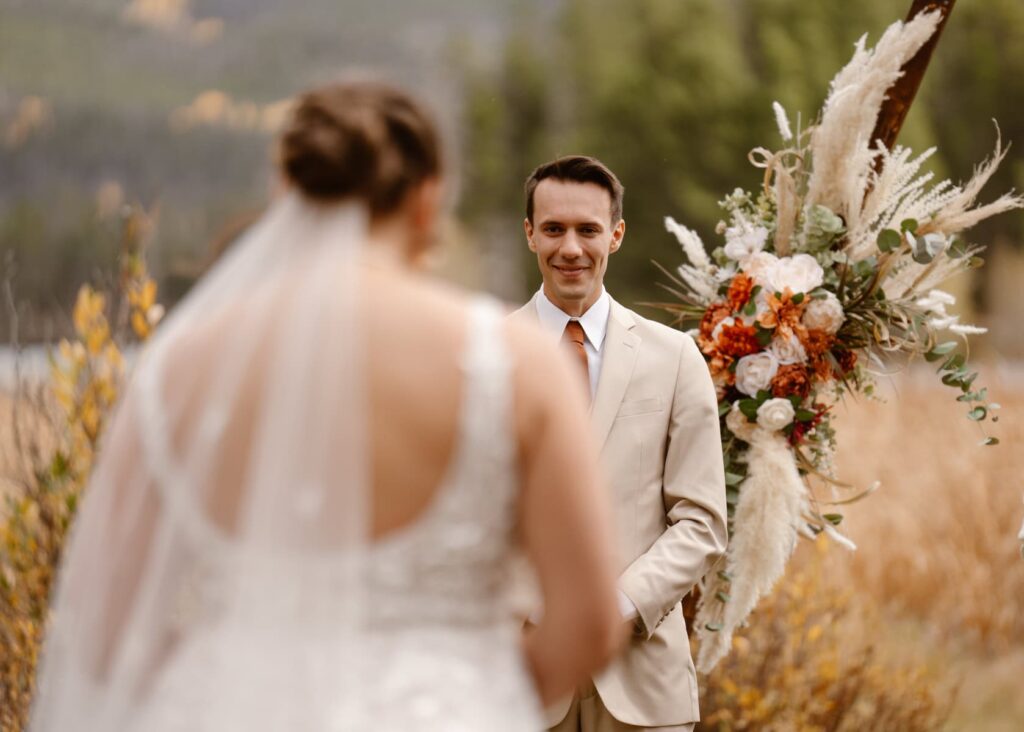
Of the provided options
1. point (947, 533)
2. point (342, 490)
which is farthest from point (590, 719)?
point (947, 533)

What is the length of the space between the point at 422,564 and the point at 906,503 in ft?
20.6

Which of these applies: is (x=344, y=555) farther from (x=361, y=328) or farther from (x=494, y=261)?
(x=494, y=261)

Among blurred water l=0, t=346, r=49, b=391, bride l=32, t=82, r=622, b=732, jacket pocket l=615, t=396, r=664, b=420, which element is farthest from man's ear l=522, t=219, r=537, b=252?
blurred water l=0, t=346, r=49, b=391

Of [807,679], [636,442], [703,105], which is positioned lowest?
[807,679]

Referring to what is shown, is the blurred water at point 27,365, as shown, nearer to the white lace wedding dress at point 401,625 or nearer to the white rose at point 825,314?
the white rose at point 825,314

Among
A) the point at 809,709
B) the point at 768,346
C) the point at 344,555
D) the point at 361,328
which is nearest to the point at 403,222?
the point at 361,328

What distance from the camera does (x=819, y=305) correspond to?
11.9 feet

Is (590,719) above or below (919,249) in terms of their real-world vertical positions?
below

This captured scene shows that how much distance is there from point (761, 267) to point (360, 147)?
6.91 feet

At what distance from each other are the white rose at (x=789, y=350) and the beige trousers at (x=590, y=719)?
3.70 feet

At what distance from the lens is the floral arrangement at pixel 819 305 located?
11.8 feet

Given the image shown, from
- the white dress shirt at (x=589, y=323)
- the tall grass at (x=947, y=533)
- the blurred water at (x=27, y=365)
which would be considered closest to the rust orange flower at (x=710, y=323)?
the white dress shirt at (x=589, y=323)

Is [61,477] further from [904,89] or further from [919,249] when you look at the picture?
[904,89]

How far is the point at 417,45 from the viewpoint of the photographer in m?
20.5
